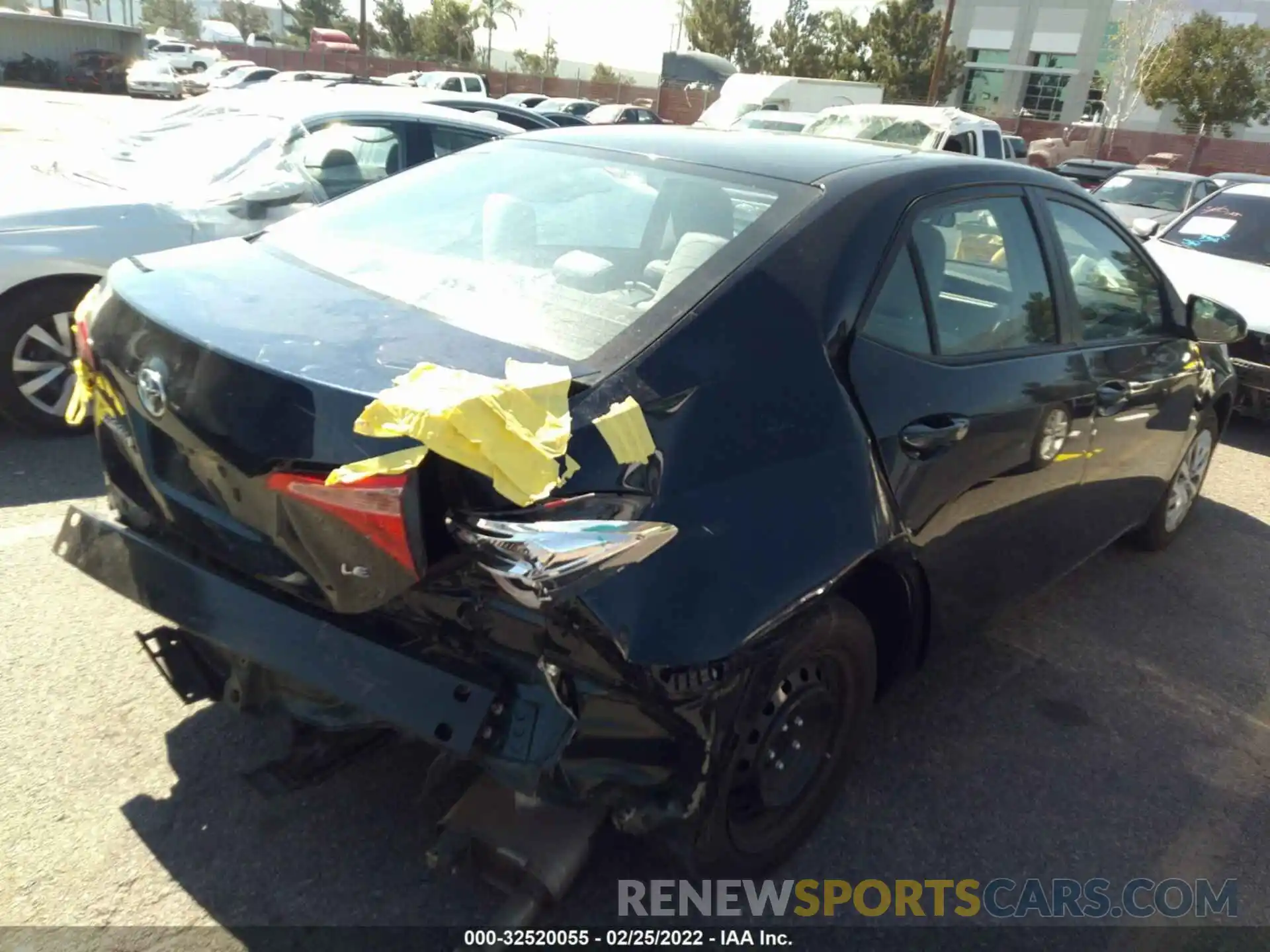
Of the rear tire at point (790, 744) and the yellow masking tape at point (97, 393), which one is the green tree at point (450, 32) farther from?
the rear tire at point (790, 744)

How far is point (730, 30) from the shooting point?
53562 mm

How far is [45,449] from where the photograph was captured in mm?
4820

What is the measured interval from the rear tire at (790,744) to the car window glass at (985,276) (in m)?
0.90

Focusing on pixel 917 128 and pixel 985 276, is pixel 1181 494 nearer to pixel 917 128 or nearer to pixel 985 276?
pixel 985 276

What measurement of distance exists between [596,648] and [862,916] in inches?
46.2

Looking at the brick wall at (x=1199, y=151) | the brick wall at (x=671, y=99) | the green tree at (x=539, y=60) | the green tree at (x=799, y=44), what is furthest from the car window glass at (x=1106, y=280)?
the green tree at (x=539, y=60)

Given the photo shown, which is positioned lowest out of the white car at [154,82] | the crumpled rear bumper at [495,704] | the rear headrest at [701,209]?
the white car at [154,82]

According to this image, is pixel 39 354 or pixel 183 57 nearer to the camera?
pixel 39 354

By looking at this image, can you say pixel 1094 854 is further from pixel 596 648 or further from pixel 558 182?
pixel 558 182

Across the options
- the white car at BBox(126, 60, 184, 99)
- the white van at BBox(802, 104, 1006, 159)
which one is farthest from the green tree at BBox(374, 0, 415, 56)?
the white van at BBox(802, 104, 1006, 159)

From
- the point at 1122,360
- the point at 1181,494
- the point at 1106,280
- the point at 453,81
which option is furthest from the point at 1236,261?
the point at 453,81

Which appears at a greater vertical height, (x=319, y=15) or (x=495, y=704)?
(x=319, y=15)

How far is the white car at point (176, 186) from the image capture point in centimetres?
473

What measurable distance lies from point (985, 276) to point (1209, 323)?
1.63 m
